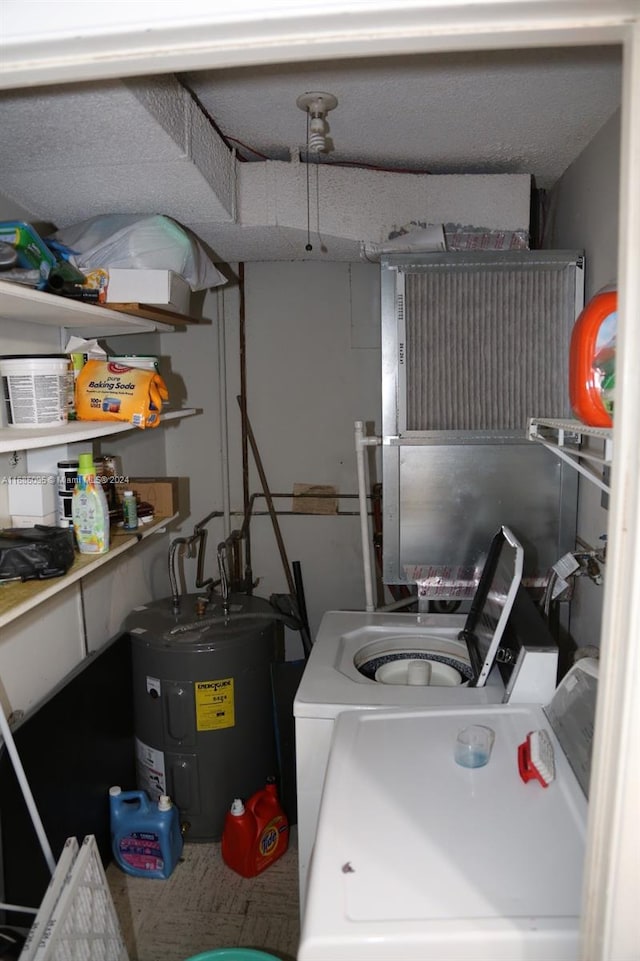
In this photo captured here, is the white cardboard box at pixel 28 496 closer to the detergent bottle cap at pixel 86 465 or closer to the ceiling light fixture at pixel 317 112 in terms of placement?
the detergent bottle cap at pixel 86 465

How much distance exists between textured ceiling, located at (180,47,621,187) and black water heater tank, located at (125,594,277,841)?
1.81m

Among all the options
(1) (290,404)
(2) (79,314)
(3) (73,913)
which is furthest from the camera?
(1) (290,404)

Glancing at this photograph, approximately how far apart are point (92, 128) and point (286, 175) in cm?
94

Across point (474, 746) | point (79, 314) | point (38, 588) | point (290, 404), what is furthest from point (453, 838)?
point (290, 404)

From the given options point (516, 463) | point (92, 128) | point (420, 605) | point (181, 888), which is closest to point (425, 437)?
point (516, 463)

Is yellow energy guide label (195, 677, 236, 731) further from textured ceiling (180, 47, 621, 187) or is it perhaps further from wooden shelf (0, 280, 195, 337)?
textured ceiling (180, 47, 621, 187)

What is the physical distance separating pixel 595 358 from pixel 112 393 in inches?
54.6

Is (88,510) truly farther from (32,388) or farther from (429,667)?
(429,667)

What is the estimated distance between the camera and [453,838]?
1229mm

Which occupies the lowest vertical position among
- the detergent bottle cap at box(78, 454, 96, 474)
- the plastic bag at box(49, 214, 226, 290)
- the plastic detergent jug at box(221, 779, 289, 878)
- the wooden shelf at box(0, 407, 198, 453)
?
the plastic detergent jug at box(221, 779, 289, 878)

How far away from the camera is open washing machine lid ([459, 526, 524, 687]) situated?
1741mm

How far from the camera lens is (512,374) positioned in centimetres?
239

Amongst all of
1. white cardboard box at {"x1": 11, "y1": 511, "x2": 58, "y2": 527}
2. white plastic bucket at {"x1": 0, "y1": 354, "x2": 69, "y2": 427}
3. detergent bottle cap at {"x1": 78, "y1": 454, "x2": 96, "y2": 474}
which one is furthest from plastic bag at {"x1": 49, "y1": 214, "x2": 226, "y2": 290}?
white cardboard box at {"x1": 11, "y1": 511, "x2": 58, "y2": 527}

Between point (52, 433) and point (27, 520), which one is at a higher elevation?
point (52, 433)
